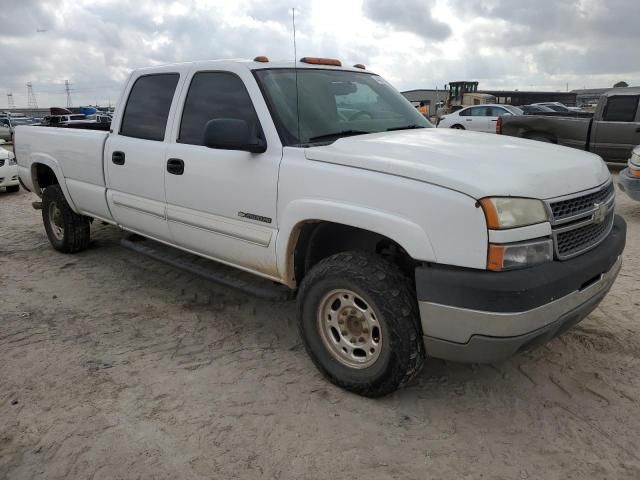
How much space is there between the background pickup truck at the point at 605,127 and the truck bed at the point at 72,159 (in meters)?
9.69

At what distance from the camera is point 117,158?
4.43 meters

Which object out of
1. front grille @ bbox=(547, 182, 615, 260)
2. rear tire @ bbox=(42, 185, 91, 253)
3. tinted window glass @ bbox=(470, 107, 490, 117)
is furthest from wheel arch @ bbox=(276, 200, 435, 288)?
tinted window glass @ bbox=(470, 107, 490, 117)

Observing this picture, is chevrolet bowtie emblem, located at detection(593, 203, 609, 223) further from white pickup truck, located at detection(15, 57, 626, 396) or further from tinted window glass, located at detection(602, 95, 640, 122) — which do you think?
tinted window glass, located at detection(602, 95, 640, 122)

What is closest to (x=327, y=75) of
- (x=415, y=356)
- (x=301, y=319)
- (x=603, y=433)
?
(x=301, y=319)

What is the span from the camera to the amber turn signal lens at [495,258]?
233cm

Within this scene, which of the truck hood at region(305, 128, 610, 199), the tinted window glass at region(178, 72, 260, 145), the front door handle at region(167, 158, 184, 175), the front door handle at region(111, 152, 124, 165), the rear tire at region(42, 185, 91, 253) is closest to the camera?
the truck hood at region(305, 128, 610, 199)

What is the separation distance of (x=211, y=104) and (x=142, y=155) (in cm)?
82

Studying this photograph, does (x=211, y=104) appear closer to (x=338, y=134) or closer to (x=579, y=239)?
(x=338, y=134)

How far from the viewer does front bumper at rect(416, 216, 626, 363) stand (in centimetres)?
235

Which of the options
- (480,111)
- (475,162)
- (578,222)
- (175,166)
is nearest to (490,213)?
(475,162)

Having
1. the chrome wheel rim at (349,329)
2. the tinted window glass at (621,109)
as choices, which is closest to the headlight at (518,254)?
the chrome wheel rim at (349,329)

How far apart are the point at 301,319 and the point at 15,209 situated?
7.89 m

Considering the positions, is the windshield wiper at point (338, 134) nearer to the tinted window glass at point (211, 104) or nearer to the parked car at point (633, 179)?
the tinted window glass at point (211, 104)

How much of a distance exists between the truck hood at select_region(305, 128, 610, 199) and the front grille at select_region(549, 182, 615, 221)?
51mm
